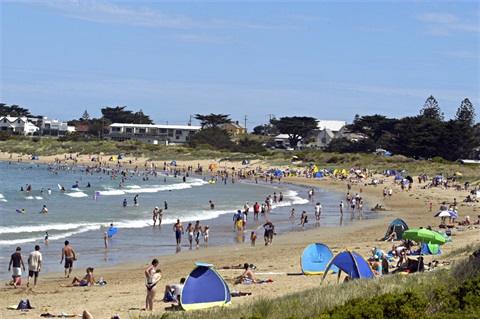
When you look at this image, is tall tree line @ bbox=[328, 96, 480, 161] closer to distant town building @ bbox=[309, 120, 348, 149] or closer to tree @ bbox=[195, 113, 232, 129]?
distant town building @ bbox=[309, 120, 348, 149]

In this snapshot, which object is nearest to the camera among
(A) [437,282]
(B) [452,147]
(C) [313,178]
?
(A) [437,282]

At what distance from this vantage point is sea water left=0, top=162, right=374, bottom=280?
25.0m

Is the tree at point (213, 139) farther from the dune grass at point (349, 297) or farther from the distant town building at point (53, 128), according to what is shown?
the dune grass at point (349, 297)

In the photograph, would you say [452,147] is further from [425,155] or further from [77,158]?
[77,158]

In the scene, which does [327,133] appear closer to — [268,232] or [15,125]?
[15,125]

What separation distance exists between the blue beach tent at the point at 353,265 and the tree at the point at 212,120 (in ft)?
366

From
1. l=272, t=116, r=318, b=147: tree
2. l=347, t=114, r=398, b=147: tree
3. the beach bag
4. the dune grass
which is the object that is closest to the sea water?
the beach bag

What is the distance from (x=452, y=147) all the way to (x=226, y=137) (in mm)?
39002

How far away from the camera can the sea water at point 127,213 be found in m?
25.0

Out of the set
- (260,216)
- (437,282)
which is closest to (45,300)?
(437,282)

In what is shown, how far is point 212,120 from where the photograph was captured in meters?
127

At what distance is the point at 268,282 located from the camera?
16.4 metres

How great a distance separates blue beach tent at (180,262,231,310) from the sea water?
7.72 metres

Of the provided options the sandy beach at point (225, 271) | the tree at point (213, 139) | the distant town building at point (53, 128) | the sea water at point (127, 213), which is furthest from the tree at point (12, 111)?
the sandy beach at point (225, 271)
